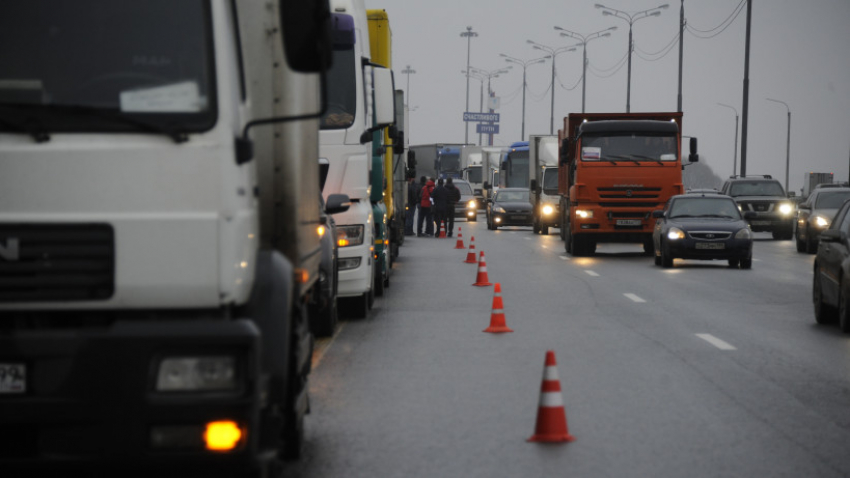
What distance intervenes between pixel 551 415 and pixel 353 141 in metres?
7.35

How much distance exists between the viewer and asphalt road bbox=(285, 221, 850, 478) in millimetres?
7398

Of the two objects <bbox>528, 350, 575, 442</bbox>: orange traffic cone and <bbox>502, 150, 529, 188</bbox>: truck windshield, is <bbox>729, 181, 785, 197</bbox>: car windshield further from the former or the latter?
<bbox>528, 350, 575, 442</bbox>: orange traffic cone

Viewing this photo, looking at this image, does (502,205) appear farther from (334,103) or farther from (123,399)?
(123,399)

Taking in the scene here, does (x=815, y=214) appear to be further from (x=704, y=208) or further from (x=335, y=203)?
(x=335, y=203)

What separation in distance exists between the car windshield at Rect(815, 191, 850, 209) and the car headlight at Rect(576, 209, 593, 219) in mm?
6671

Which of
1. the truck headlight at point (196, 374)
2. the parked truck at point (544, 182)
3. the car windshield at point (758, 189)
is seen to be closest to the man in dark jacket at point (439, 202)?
the parked truck at point (544, 182)

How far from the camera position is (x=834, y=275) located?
47.0 feet

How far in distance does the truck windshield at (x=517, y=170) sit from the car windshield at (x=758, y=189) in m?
19.5

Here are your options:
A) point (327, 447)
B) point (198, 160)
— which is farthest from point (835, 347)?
point (198, 160)

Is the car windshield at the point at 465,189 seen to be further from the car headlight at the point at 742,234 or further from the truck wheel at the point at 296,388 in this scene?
the truck wheel at the point at 296,388

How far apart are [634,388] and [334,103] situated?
20.2 feet

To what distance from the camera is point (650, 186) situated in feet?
99.6

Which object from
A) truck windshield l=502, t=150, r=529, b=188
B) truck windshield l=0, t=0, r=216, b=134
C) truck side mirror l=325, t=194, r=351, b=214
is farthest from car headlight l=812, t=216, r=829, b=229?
truck windshield l=0, t=0, r=216, b=134

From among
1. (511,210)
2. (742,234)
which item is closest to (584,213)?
(742,234)
